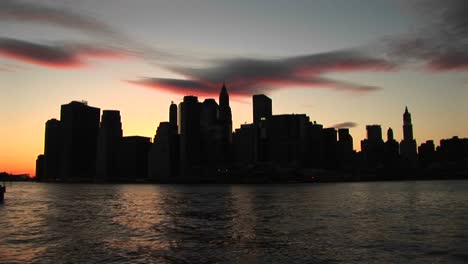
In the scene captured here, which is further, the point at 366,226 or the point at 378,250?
the point at 366,226

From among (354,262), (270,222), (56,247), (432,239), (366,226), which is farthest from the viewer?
(270,222)

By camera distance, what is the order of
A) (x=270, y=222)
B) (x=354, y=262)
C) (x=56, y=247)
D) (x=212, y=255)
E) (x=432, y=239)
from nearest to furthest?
(x=354, y=262) → (x=212, y=255) → (x=56, y=247) → (x=432, y=239) → (x=270, y=222)

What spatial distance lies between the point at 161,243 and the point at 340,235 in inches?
923

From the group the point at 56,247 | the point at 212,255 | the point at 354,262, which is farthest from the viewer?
the point at 56,247

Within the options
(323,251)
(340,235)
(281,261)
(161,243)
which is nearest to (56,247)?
(161,243)

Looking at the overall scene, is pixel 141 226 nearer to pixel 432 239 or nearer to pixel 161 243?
pixel 161 243

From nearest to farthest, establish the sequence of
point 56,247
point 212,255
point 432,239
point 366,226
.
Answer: point 212,255 → point 56,247 → point 432,239 → point 366,226

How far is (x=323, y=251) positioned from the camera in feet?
153

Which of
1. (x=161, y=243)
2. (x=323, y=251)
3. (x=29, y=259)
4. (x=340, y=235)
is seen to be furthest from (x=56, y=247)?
(x=340, y=235)

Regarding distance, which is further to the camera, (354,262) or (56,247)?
(56,247)

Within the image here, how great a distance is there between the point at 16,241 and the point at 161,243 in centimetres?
1862

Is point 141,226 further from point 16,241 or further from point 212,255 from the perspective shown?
point 212,255

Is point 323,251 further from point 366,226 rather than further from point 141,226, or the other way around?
point 141,226

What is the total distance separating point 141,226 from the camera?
71.8 meters
